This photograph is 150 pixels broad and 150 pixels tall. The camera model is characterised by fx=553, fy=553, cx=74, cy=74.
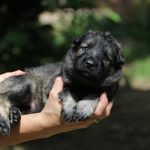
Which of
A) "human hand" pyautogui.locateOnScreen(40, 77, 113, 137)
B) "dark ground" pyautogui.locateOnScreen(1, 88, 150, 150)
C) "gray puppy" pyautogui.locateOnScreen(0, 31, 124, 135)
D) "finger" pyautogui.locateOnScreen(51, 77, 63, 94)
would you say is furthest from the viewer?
"dark ground" pyautogui.locateOnScreen(1, 88, 150, 150)

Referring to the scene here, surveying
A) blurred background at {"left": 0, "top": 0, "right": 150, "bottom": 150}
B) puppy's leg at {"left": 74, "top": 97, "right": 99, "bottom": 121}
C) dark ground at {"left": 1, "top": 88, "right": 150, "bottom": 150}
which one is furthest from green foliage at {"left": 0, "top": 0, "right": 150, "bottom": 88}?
puppy's leg at {"left": 74, "top": 97, "right": 99, "bottom": 121}

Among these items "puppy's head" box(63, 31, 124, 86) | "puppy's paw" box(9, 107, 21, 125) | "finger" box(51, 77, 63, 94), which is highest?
"puppy's head" box(63, 31, 124, 86)

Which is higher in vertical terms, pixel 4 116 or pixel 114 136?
pixel 4 116

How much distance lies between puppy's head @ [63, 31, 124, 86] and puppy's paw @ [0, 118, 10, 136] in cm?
89

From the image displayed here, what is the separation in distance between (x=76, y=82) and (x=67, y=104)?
35 cm

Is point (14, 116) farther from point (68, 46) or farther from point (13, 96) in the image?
point (68, 46)

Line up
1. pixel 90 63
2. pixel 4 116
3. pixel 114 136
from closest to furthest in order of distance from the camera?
pixel 4 116
pixel 90 63
pixel 114 136

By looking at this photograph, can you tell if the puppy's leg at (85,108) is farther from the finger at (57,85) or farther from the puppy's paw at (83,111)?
the finger at (57,85)

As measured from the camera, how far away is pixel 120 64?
5.67m

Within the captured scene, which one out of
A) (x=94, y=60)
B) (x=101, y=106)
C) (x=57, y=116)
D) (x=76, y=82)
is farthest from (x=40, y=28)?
(x=101, y=106)

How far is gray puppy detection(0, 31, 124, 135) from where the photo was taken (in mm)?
5281

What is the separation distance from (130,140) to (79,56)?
16.3 ft

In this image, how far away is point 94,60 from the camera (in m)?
5.32

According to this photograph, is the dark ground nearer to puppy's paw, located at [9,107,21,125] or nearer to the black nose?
puppy's paw, located at [9,107,21,125]
